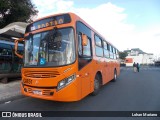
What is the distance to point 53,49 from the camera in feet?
18.9

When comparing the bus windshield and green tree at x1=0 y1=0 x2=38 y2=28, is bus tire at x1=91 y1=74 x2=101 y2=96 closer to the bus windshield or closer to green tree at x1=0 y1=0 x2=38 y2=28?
the bus windshield

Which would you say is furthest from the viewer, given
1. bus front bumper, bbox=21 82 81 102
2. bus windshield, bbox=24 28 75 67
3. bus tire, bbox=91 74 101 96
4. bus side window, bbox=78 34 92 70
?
bus tire, bbox=91 74 101 96

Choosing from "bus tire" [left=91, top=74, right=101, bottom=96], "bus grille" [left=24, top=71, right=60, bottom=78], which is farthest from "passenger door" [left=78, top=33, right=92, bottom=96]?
"bus tire" [left=91, top=74, right=101, bottom=96]

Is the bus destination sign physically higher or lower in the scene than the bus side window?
higher

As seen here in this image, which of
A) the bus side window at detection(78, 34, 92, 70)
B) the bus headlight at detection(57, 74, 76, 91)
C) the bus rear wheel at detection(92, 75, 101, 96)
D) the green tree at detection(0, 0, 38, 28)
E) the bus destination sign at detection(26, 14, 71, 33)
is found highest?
the green tree at detection(0, 0, 38, 28)

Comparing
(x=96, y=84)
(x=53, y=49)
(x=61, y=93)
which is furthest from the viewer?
(x=96, y=84)

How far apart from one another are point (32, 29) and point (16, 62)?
22.7ft

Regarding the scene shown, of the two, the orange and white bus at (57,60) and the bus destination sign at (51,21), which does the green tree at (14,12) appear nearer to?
the bus destination sign at (51,21)

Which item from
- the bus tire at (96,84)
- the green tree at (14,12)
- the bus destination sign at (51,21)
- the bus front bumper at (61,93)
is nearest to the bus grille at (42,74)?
the bus front bumper at (61,93)

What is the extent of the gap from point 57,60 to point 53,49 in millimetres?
428

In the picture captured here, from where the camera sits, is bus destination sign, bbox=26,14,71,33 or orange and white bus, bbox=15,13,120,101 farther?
bus destination sign, bbox=26,14,71,33

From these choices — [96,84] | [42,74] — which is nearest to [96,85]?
[96,84]

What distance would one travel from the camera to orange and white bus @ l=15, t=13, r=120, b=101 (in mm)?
5453

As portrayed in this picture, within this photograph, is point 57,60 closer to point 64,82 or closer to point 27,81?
point 64,82
